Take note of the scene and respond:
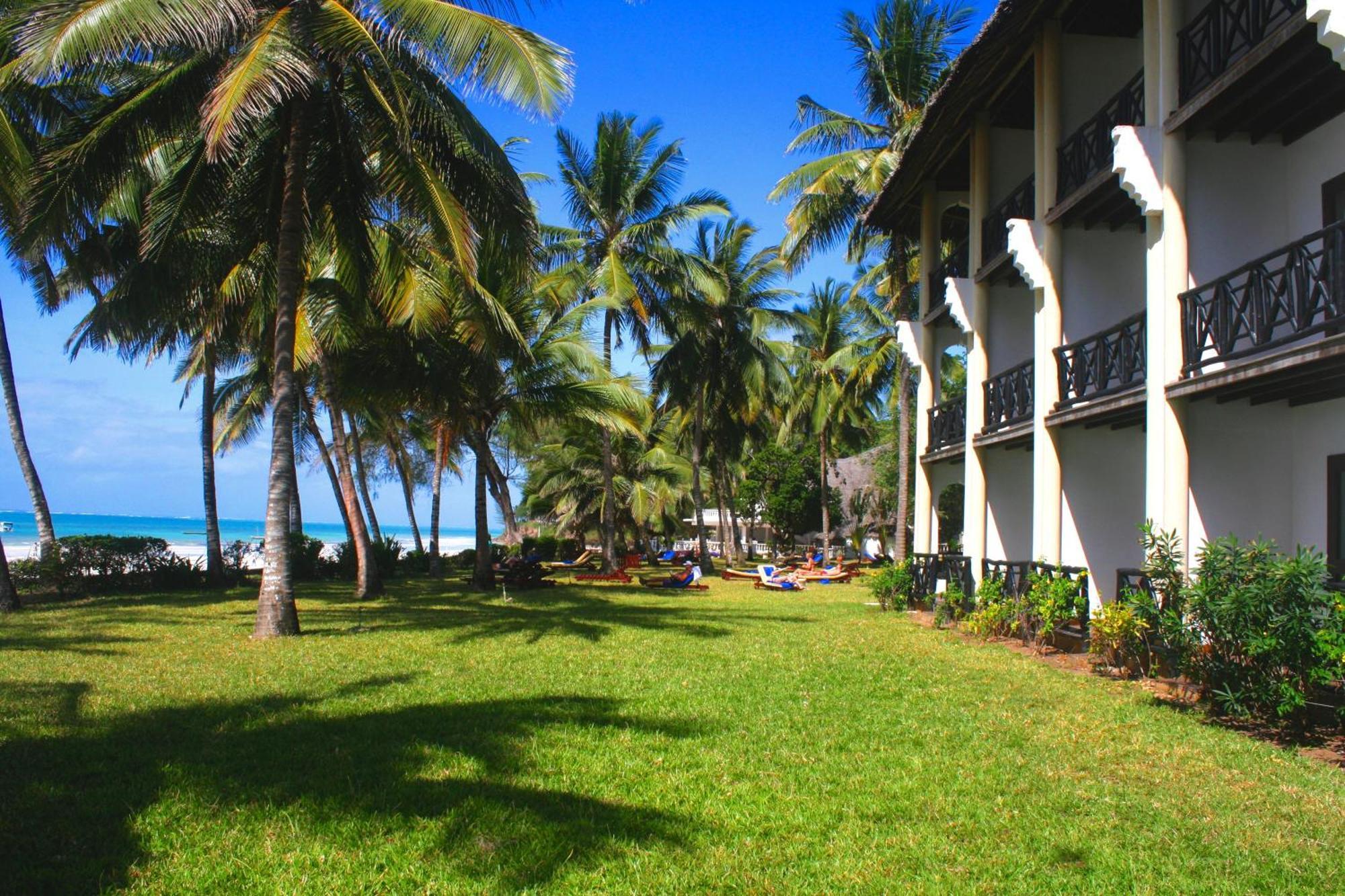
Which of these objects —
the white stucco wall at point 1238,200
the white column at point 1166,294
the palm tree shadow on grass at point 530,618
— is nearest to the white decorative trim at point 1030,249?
the white stucco wall at point 1238,200

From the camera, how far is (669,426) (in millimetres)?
41594

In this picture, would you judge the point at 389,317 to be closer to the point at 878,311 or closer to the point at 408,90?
the point at 408,90

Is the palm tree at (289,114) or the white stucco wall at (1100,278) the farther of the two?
the white stucco wall at (1100,278)

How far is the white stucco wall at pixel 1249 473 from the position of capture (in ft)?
34.4

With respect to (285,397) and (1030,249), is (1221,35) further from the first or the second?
(285,397)

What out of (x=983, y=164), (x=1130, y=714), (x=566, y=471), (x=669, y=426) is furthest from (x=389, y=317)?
(x=669, y=426)

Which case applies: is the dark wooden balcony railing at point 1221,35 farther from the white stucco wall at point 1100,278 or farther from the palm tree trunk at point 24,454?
the palm tree trunk at point 24,454

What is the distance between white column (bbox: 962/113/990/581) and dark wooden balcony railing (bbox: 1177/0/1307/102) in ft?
16.9

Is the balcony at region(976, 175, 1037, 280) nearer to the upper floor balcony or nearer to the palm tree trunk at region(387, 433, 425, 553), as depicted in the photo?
the upper floor balcony

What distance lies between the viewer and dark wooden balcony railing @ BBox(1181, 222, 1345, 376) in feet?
25.0

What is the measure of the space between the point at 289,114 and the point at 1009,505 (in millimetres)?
13052

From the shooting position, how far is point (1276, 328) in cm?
995

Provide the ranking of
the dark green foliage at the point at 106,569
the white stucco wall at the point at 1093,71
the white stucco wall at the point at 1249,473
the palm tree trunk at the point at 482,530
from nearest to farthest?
the white stucco wall at the point at 1249,473 < the white stucco wall at the point at 1093,71 < the dark green foliage at the point at 106,569 < the palm tree trunk at the point at 482,530

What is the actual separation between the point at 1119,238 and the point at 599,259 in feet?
53.6
